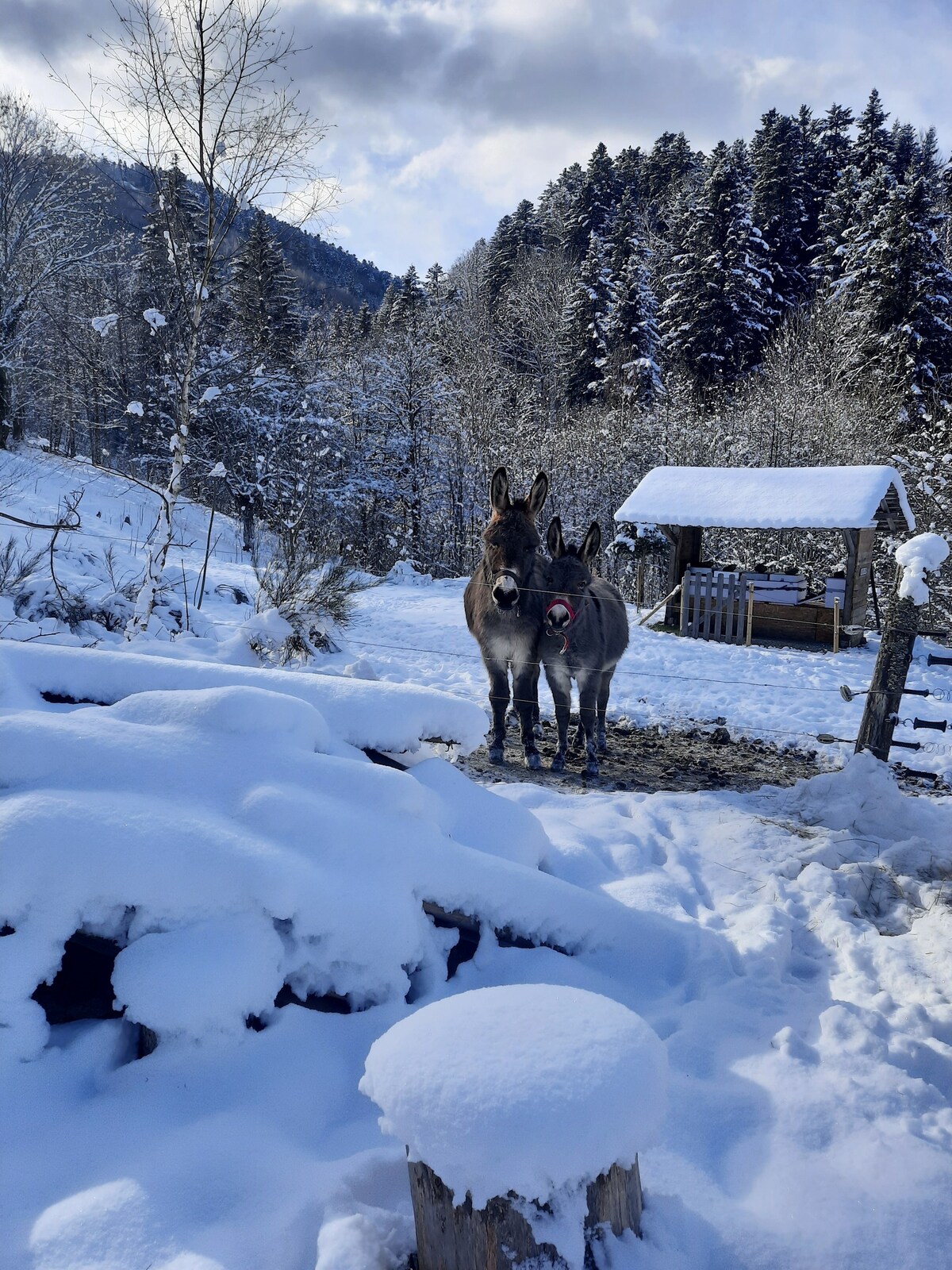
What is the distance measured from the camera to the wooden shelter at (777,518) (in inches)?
529

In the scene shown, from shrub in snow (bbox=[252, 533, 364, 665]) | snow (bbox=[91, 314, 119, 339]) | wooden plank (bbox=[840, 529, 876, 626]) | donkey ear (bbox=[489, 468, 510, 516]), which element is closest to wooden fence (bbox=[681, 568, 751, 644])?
wooden plank (bbox=[840, 529, 876, 626])

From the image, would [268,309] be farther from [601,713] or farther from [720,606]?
[601,713]

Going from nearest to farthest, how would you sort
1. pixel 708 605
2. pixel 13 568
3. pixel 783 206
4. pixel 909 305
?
pixel 13 568, pixel 708 605, pixel 909 305, pixel 783 206

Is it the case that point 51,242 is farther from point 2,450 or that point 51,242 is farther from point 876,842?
point 876,842

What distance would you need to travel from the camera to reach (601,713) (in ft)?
22.6

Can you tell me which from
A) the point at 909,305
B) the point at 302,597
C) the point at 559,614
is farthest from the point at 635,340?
the point at 559,614

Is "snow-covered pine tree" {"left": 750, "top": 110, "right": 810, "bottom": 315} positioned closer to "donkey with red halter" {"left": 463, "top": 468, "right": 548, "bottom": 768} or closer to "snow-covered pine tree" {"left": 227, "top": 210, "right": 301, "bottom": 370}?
"snow-covered pine tree" {"left": 227, "top": 210, "right": 301, "bottom": 370}

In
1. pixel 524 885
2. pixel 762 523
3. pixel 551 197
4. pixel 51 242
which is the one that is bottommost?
pixel 524 885

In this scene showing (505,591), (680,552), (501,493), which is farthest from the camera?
(680,552)

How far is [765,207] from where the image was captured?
3809 centimetres

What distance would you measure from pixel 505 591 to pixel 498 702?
1.37m

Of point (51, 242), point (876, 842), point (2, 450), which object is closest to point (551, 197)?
point (51, 242)

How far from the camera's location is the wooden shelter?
13.4 meters

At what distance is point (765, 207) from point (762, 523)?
1294 inches
